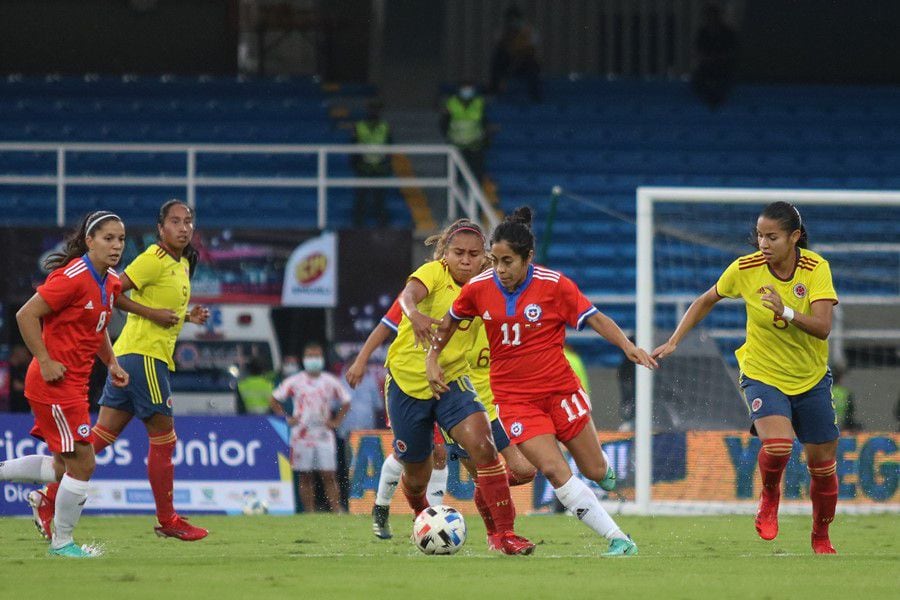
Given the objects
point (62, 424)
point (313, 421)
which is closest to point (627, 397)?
point (313, 421)

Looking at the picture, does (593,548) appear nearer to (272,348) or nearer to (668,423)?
(668,423)

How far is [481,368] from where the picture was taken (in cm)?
1076

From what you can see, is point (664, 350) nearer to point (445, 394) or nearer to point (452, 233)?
point (445, 394)

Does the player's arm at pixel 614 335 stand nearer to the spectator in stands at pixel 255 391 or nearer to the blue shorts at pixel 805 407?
the blue shorts at pixel 805 407

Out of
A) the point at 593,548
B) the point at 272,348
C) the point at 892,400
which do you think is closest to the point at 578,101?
the point at 272,348

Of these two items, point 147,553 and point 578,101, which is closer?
point 147,553

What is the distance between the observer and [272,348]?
64.6ft

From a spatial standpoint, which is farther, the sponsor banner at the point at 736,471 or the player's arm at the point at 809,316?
the sponsor banner at the point at 736,471

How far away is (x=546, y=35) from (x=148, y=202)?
9.52 m

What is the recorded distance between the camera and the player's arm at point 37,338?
9.30 meters

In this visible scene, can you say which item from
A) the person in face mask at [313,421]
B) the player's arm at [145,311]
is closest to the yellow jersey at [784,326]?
the player's arm at [145,311]

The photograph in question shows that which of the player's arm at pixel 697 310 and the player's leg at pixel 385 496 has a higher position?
the player's arm at pixel 697 310

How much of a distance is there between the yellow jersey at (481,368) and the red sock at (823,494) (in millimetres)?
2120

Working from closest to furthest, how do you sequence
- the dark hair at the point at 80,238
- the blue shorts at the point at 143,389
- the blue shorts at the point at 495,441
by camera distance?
the dark hair at the point at 80,238 < the blue shorts at the point at 495,441 < the blue shorts at the point at 143,389
